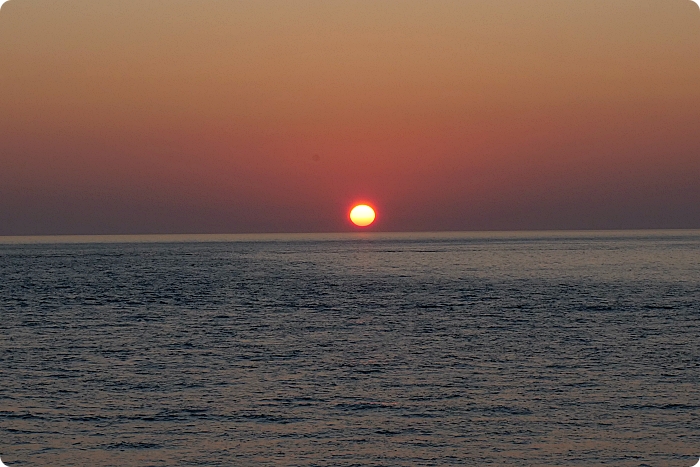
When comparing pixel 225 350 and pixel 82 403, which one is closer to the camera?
pixel 82 403

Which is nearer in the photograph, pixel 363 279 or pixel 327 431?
pixel 327 431

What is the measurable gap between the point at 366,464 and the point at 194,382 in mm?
12384

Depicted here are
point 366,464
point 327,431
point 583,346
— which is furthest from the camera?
point 583,346

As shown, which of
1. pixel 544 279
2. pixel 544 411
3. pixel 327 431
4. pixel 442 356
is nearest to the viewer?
pixel 327 431

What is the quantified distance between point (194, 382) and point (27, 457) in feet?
33.4

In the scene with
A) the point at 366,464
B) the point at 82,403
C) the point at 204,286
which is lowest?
the point at 366,464

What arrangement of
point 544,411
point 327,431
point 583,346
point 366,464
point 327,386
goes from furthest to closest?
point 583,346 → point 327,386 → point 544,411 → point 327,431 → point 366,464

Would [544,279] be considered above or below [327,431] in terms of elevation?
above

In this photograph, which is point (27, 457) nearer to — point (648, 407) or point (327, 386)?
point (327, 386)

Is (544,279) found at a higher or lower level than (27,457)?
higher

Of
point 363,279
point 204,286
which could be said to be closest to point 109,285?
point 204,286

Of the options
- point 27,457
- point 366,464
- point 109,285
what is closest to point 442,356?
point 366,464

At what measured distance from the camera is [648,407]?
27.8 metres

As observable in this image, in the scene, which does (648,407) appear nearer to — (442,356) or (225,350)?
(442,356)
